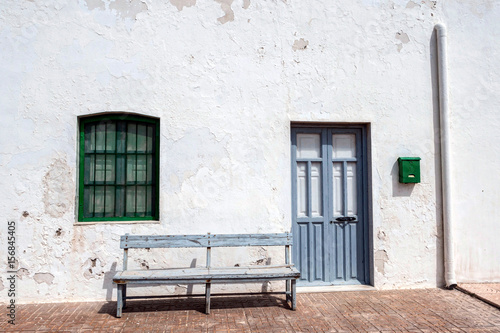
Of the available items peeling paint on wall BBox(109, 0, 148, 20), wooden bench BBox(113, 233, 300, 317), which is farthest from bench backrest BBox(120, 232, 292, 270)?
peeling paint on wall BBox(109, 0, 148, 20)

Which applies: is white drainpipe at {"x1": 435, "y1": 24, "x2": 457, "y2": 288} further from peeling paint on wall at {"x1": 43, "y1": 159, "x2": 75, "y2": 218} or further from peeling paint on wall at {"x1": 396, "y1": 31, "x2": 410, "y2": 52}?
peeling paint on wall at {"x1": 43, "y1": 159, "x2": 75, "y2": 218}

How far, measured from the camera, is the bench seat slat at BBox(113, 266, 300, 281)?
4613 millimetres

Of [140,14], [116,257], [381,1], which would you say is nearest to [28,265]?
[116,257]

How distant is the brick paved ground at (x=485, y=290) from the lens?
5121 millimetres

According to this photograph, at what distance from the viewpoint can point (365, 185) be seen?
5.91 meters

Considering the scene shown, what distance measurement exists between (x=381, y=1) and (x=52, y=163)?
201 inches

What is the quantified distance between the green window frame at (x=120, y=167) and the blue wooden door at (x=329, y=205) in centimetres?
201

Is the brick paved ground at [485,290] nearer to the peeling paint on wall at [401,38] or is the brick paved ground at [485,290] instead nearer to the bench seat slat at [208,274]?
the bench seat slat at [208,274]

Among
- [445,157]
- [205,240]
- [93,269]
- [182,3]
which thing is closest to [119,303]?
[93,269]

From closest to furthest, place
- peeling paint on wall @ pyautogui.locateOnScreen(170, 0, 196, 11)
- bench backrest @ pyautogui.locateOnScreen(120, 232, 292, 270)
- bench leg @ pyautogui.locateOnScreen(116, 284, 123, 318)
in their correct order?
bench leg @ pyautogui.locateOnScreen(116, 284, 123, 318) → bench backrest @ pyautogui.locateOnScreen(120, 232, 292, 270) → peeling paint on wall @ pyautogui.locateOnScreen(170, 0, 196, 11)

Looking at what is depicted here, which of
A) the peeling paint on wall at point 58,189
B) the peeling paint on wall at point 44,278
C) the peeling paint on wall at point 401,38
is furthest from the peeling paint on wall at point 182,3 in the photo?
the peeling paint on wall at point 44,278

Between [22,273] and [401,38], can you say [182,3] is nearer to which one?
[401,38]

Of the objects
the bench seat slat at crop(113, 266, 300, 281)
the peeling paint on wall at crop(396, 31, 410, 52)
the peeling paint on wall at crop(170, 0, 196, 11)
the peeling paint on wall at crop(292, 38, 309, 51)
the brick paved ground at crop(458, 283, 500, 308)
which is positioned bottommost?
the brick paved ground at crop(458, 283, 500, 308)

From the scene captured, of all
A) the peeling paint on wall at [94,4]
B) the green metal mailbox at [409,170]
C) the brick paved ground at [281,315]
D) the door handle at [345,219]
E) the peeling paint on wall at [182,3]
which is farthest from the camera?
the door handle at [345,219]
